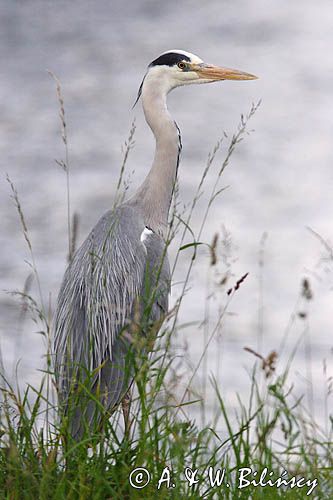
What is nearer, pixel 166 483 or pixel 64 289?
pixel 166 483

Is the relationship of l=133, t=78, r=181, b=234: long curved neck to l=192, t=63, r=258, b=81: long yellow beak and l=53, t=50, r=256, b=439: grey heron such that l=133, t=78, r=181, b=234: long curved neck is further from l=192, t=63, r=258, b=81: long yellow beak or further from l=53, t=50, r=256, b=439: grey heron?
l=192, t=63, r=258, b=81: long yellow beak

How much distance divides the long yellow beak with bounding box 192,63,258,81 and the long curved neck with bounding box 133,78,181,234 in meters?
0.45

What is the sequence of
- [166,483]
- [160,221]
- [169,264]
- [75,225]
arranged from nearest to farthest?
[166,483] → [75,225] → [169,264] → [160,221]

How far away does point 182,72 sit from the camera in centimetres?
645

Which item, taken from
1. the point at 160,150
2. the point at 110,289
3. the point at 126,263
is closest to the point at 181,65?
the point at 160,150

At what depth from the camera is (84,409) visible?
9.49 feet

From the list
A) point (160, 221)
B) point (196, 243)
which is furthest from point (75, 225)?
point (160, 221)

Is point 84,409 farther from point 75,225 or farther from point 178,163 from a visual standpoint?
point 178,163

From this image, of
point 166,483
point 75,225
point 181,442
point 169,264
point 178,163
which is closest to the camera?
point 181,442

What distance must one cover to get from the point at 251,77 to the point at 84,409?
4.11 m
